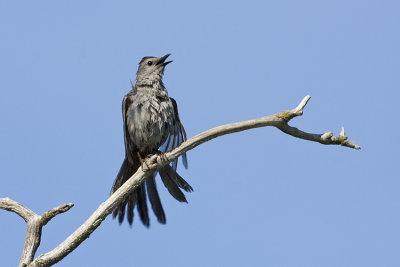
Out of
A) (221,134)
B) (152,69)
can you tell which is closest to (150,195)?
(152,69)

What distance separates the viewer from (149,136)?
24.8 ft

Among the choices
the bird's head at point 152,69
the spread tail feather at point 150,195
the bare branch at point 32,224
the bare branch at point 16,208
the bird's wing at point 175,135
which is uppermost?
the bird's head at point 152,69

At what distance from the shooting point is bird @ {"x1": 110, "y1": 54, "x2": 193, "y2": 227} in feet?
24.4

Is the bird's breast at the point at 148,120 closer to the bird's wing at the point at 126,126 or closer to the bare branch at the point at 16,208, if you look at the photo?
the bird's wing at the point at 126,126

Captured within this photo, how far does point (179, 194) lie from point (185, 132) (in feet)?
3.17

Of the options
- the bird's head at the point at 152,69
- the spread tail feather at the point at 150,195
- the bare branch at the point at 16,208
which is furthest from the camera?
the bird's head at the point at 152,69

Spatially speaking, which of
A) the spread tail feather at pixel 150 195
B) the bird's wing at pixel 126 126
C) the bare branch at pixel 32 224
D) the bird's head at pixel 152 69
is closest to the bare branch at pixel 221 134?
the bare branch at pixel 32 224

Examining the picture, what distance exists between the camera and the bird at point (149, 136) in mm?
7430

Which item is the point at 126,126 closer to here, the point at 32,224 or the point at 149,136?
the point at 149,136

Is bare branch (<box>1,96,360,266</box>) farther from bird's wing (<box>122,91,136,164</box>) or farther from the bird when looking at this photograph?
bird's wing (<box>122,91,136,164</box>)

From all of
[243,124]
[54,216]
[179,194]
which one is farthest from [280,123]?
[54,216]

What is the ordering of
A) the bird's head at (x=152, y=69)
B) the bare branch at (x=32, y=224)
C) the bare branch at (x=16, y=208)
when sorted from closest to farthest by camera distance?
the bare branch at (x=32, y=224) < the bare branch at (x=16, y=208) < the bird's head at (x=152, y=69)

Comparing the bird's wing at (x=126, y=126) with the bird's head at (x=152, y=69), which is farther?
the bird's head at (x=152, y=69)

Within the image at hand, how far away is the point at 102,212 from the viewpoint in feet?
18.4
